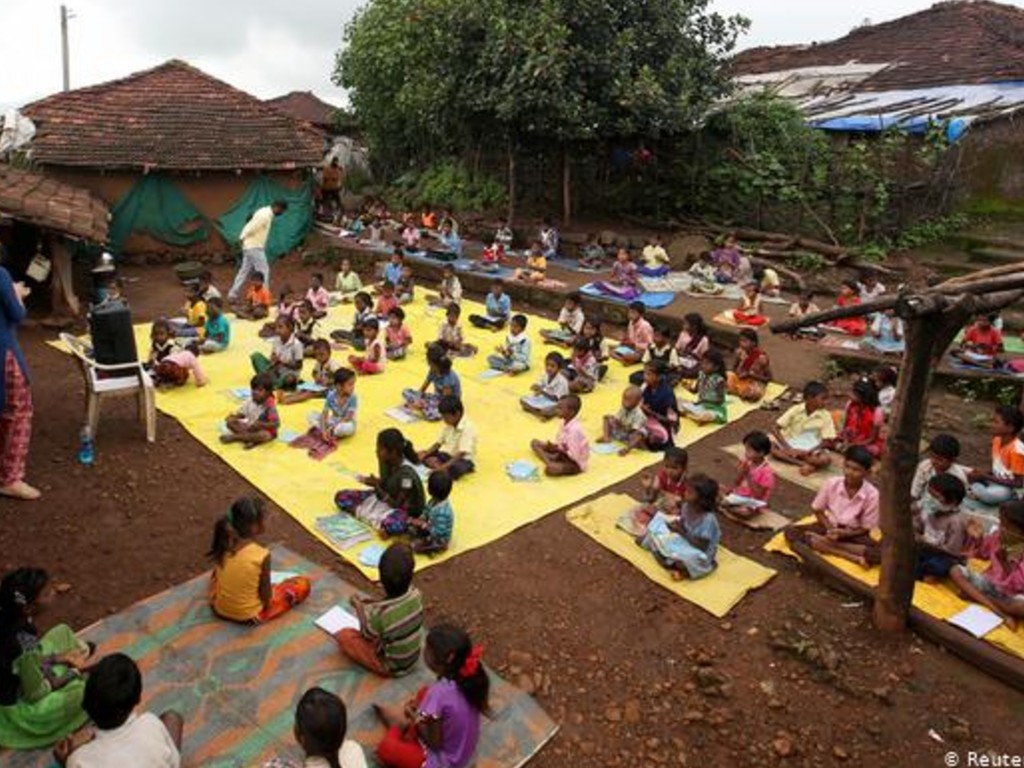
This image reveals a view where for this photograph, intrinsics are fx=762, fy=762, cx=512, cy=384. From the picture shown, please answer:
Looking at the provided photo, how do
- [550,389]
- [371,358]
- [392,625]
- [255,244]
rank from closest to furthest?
[392,625]
[550,389]
[371,358]
[255,244]

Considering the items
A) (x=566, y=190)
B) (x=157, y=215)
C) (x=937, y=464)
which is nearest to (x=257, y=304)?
(x=157, y=215)

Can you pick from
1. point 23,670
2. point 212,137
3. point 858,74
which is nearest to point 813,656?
point 23,670

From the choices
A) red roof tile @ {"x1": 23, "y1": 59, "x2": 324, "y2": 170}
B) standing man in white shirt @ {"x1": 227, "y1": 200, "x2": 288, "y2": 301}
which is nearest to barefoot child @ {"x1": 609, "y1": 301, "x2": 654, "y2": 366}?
standing man in white shirt @ {"x1": 227, "y1": 200, "x2": 288, "y2": 301}

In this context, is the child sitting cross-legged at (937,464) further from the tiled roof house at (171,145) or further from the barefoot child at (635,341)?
the tiled roof house at (171,145)

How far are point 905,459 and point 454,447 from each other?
12.7 ft

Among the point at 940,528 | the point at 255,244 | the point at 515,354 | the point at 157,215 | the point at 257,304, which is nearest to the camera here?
the point at 940,528

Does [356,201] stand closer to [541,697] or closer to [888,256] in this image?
[888,256]

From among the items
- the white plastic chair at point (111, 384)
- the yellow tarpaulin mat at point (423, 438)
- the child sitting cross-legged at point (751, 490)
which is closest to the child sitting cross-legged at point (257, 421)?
the yellow tarpaulin mat at point (423, 438)

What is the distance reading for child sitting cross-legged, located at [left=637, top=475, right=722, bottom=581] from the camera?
5555 millimetres

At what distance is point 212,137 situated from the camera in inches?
654

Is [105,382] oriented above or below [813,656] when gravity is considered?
above

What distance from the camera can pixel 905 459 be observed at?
4.66m

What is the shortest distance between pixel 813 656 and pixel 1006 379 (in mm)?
6351

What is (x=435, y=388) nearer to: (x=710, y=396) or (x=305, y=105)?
(x=710, y=396)
